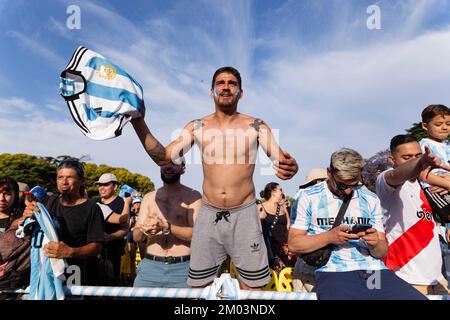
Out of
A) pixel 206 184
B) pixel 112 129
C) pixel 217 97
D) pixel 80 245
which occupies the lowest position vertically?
pixel 80 245

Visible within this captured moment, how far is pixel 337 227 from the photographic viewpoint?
2.54m

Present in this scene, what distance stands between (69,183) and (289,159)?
227 centimetres

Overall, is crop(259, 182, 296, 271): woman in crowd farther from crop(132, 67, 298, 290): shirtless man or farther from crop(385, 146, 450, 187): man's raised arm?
crop(385, 146, 450, 187): man's raised arm

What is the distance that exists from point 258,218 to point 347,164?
36.8 inches

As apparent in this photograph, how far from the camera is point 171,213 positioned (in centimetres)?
365

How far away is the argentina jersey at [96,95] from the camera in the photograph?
2375 mm

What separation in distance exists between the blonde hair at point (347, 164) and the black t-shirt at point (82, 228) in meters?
2.30

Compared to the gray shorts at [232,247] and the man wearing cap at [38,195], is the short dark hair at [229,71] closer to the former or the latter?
the gray shorts at [232,247]

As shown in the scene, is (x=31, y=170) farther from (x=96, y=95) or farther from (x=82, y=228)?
(x=96, y=95)

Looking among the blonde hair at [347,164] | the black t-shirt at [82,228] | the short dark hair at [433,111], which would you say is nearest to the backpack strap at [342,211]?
the blonde hair at [347,164]

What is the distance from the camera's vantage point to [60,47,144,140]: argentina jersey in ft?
7.79

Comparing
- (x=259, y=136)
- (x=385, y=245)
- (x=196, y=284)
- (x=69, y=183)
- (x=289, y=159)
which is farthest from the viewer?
(x=69, y=183)

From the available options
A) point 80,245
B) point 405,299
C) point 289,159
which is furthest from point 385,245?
point 80,245
